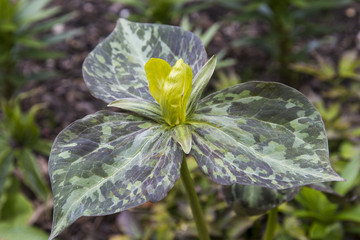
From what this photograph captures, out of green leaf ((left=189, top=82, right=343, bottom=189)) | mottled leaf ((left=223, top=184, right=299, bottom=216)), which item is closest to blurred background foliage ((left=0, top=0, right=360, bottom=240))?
mottled leaf ((left=223, top=184, right=299, bottom=216))

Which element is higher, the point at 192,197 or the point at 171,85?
the point at 171,85

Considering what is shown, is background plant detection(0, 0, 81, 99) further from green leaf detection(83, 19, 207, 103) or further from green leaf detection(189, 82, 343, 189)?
green leaf detection(189, 82, 343, 189)

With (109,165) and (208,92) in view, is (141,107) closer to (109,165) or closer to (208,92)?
(109,165)

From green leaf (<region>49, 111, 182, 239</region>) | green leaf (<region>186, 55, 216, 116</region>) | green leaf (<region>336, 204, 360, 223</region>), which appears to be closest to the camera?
Answer: green leaf (<region>49, 111, 182, 239</region>)

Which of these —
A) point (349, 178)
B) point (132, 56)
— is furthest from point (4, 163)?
point (349, 178)

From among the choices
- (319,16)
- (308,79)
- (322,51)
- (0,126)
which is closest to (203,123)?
(0,126)

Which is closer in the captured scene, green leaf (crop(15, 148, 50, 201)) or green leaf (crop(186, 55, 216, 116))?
green leaf (crop(186, 55, 216, 116))

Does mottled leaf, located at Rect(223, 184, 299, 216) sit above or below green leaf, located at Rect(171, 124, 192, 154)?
below
